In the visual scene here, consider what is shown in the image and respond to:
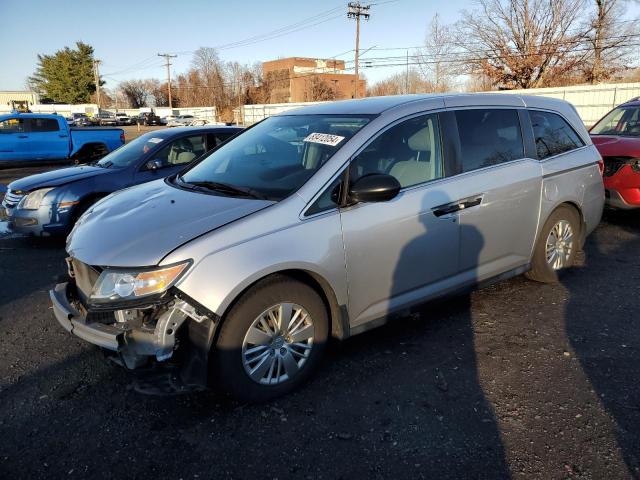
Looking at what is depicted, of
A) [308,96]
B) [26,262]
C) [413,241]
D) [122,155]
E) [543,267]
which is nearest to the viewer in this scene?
[413,241]

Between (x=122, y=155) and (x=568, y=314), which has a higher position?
(x=122, y=155)

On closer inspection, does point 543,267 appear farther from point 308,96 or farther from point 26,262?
point 308,96

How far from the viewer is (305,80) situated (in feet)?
261

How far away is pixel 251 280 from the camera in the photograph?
105 inches

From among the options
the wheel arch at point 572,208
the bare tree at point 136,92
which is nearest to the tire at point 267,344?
the wheel arch at point 572,208

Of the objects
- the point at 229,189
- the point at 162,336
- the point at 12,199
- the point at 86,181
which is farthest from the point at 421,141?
the point at 12,199

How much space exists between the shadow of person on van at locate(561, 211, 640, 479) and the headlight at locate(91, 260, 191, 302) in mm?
2466

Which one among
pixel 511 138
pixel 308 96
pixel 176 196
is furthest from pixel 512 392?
pixel 308 96

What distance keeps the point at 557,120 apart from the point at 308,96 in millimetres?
74043

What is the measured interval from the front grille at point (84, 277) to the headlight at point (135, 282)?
0.60 ft

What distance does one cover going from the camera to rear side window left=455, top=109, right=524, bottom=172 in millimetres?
3836

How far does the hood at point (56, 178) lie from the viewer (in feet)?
20.5

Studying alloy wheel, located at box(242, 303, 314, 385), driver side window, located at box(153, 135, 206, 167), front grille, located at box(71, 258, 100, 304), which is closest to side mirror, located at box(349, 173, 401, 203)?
alloy wheel, located at box(242, 303, 314, 385)

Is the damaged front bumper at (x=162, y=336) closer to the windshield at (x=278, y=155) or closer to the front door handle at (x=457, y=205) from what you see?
the windshield at (x=278, y=155)
